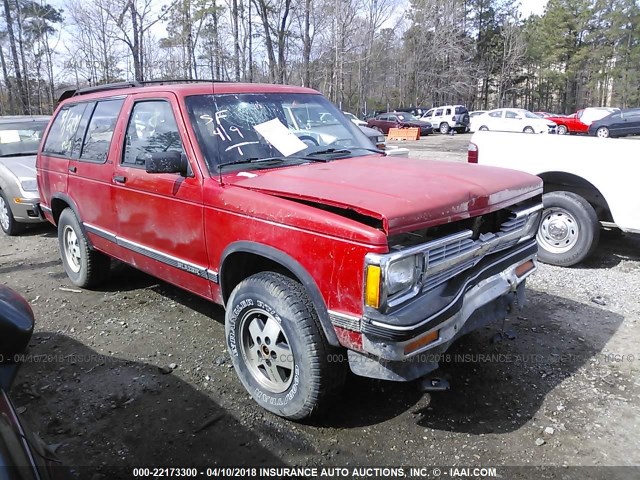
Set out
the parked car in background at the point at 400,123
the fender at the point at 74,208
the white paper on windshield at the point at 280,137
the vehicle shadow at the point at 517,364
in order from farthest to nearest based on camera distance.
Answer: the parked car in background at the point at 400,123, the fender at the point at 74,208, the white paper on windshield at the point at 280,137, the vehicle shadow at the point at 517,364

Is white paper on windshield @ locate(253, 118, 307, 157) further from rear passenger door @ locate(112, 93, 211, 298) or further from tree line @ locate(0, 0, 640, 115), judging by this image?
tree line @ locate(0, 0, 640, 115)

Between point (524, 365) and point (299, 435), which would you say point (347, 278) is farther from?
point (524, 365)

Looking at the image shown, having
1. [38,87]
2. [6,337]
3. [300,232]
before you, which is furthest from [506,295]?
[38,87]

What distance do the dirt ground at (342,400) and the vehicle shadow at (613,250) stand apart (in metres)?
0.99

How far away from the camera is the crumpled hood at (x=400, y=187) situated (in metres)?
2.44

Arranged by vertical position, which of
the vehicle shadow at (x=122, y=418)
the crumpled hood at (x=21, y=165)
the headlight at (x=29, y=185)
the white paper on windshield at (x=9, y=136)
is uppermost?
the white paper on windshield at (x=9, y=136)

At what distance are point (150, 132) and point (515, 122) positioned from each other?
1120 inches

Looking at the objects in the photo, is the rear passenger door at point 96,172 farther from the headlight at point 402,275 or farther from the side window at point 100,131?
the headlight at point 402,275

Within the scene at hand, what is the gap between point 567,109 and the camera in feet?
201

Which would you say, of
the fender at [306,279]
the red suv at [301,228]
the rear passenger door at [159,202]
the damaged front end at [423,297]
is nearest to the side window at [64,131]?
the red suv at [301,228]

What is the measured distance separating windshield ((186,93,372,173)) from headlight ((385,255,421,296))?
1.37 m

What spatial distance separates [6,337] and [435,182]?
225 cm

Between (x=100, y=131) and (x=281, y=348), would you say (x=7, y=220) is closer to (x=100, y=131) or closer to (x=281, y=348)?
(x=100, y=131)

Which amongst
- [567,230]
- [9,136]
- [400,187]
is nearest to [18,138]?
[9,136]
